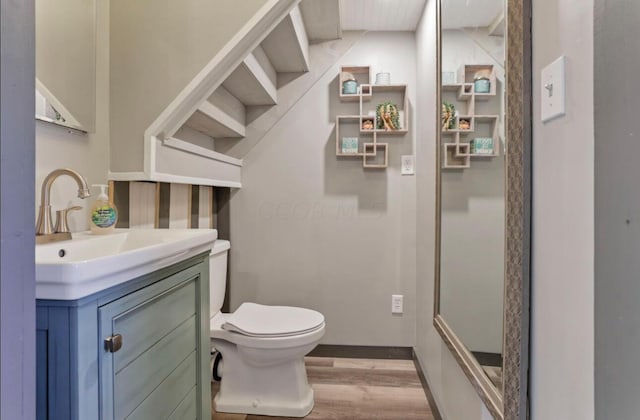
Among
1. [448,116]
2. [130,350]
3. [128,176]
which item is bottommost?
[130,350]

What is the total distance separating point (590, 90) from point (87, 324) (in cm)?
100

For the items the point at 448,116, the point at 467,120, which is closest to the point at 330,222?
the point at 448,116

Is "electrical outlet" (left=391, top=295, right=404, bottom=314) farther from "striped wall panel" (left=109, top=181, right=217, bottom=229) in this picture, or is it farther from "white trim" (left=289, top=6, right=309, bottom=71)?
"white trim" (left=289, top=6, right=309, bottom=71)

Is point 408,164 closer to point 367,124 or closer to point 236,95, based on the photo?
point 367,124

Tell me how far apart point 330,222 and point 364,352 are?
0.89 metres

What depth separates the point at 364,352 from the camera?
7.66ft

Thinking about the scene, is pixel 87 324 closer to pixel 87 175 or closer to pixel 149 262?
pixel 149 262

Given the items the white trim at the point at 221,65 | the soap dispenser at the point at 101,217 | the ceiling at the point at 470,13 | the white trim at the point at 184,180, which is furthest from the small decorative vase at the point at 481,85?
the soap dispenser at the point at 101,217

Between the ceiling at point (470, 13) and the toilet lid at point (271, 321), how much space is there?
56.8 inches

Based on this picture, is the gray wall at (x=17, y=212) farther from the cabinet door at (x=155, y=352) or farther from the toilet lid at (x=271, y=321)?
the toilet lid at (x=271, y=321)

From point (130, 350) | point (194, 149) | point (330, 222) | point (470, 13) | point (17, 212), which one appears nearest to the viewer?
point (17, 212)

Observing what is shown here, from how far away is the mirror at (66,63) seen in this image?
3.47 ft

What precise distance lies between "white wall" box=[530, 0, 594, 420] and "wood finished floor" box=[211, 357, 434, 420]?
1.12m

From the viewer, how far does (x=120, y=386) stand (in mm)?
762
